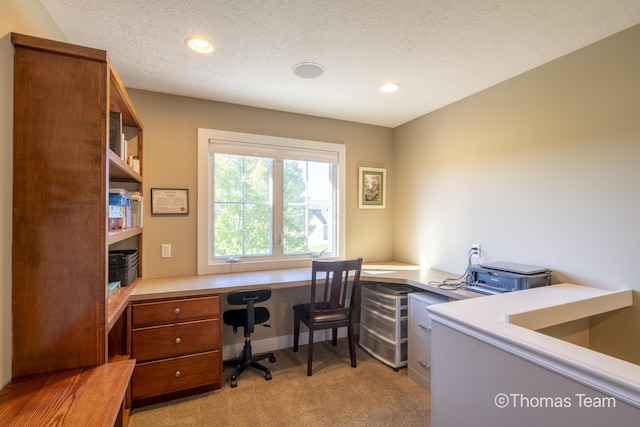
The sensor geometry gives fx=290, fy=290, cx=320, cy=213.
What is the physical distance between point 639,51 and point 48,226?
3092 mm

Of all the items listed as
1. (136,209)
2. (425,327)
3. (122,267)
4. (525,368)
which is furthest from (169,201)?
(525,368)

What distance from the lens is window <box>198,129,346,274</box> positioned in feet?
8.77

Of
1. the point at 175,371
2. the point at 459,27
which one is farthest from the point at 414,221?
the point at 175,371

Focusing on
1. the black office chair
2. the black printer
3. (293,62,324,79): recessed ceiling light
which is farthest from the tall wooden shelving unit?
the black printer

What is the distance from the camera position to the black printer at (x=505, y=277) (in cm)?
187

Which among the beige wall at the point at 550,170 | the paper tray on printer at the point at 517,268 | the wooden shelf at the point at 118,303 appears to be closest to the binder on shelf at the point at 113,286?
the wooden shelf at the point at 118,303

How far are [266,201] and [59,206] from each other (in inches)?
70.2

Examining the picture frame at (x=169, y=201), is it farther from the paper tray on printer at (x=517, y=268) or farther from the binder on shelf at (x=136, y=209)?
the paper tray on printer at (x=517, y=268)

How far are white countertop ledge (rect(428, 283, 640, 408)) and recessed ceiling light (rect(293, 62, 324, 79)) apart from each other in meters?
1.74

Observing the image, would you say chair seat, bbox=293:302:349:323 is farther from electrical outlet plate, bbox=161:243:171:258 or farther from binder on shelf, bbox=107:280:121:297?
binder on shelf, bbox=107:280:121:297

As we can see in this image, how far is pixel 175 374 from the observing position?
2.04 m

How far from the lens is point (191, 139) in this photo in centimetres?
261

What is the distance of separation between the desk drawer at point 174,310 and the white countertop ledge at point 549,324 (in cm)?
155

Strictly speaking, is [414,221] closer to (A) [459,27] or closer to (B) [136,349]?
(A) [459,27]
